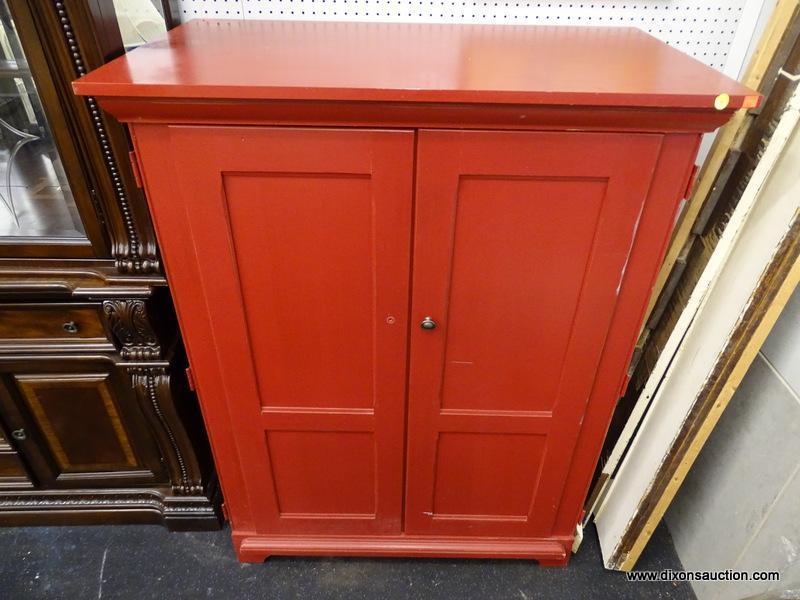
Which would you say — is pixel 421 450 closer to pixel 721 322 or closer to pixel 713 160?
pixel 721 322

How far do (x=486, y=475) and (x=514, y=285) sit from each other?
0.57m

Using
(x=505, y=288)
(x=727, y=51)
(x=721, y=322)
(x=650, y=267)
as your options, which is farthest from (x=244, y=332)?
(x=727, y=51)

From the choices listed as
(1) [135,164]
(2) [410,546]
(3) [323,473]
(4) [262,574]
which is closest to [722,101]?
(1) [135,164]

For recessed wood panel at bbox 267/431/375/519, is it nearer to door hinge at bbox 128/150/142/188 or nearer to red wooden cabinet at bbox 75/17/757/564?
red wooden cabinet at bbox 75/17/757/564

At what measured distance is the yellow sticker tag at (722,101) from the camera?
0.80m

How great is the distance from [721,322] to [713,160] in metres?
0.37

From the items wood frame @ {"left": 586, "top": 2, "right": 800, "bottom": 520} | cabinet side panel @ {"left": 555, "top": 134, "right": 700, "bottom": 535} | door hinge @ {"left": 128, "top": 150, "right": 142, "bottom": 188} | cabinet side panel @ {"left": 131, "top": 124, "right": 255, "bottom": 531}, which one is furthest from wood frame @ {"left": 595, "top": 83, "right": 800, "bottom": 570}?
door hinge @ {"left": 128, "top": 150, "right": 142, "bottom": 188}

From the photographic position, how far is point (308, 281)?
41.4 inches

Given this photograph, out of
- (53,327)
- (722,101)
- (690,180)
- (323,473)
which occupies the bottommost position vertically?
(323,473)

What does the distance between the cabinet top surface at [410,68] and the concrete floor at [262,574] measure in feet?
4.22

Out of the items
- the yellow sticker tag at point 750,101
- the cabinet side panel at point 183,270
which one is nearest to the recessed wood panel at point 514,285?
the yellow sticker tag at point 750,101

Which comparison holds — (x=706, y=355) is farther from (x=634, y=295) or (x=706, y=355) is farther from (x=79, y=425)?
(x=79, y=425)

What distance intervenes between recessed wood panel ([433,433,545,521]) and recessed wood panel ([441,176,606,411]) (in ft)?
0.38

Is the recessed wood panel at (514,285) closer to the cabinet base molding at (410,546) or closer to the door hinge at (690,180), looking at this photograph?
the door hinge at (690,180)
